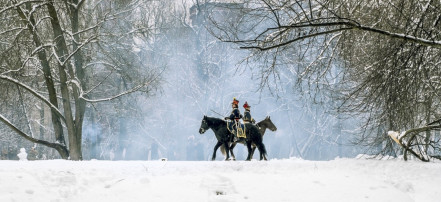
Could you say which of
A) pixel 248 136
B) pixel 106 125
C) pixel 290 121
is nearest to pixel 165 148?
pixel 106 125

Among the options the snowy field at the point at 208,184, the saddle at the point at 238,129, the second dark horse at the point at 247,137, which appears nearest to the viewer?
the snowy field at the point at 208,184

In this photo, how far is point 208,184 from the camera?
7531 mm

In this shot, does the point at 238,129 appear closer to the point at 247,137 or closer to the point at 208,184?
the point at 247,137

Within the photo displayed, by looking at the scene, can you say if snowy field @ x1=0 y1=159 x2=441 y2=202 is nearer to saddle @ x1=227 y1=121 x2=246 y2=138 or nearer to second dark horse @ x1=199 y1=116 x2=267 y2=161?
saddle @ x1=227 y1=121 x2=246 y2=138

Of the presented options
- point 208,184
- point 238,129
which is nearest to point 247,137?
point 238,129

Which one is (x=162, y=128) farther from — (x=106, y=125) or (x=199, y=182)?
(x=199, y=182)

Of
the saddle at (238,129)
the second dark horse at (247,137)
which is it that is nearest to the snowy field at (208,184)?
the saddle at (238,129)

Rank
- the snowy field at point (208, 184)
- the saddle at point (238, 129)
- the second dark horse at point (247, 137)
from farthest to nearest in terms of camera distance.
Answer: the second dark horse at point (247, 137) → the saddle at point (238, 129) → the snowy field at point (208, 184)

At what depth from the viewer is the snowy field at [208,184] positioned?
6543 millimetres

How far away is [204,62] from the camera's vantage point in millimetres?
43406

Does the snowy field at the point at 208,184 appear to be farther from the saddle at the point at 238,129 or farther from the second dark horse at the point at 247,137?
the second dark horse at the point at 247,137

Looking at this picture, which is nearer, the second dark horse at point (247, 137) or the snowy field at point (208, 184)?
the snowy field at point (208, 184)

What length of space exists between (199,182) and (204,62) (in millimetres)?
36135

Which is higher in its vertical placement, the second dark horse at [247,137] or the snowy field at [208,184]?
the second dark horse at [247,137]
